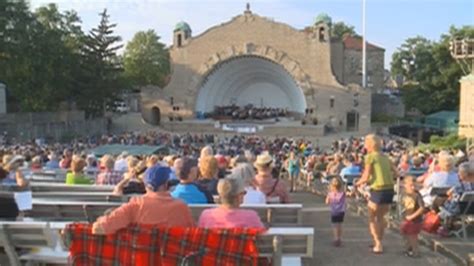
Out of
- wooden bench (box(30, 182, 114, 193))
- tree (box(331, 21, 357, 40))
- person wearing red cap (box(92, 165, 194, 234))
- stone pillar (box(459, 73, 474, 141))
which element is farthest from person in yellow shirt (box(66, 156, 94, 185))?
tree (box(331, 21, 357, 40))

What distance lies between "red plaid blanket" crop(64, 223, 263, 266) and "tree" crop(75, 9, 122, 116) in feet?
151

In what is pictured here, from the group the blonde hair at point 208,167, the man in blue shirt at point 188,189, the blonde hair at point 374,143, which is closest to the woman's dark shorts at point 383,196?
the blonde hair at point 374,143

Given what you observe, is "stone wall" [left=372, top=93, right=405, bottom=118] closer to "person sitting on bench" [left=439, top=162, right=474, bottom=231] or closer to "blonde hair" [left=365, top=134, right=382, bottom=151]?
"person sitting on bench" [left=439, top=162, right=474, bottom=231]

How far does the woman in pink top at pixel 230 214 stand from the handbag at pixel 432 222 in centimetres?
437

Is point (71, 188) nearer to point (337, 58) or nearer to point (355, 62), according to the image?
point (337, 58)

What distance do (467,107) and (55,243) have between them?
36.7 metres

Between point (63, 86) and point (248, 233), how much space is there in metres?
42.8

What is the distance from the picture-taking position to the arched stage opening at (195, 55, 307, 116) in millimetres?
56500

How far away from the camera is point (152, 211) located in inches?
174

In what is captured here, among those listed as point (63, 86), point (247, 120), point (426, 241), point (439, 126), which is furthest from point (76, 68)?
point (426, 241)

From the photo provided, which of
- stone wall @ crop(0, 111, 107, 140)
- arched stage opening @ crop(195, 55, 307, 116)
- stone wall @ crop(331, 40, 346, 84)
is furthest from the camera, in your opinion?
stone wall @ crop(331, 40, 346, 84)

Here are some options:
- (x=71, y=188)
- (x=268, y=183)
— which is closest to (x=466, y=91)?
(x=268, y=183)

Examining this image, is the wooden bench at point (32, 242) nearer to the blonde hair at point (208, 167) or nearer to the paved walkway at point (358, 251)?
the blonde hair at point (208, 167)

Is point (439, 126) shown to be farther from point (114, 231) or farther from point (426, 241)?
point (114, 231)
